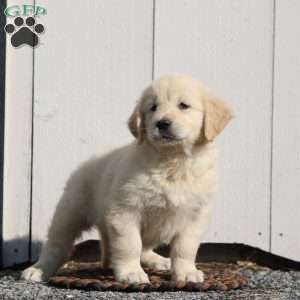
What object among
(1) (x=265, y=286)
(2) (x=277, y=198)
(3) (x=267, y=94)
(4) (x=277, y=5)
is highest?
(4) (x=277, y=5)

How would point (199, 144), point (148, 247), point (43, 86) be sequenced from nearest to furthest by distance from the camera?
point (199, 144) → point (148, 247) → point (43, 86)

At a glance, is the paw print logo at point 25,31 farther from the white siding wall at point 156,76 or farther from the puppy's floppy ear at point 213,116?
the puppy's floppy ear at point 213,116

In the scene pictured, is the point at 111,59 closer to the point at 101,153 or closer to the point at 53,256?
the point at 101,153

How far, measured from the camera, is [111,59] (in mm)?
5402

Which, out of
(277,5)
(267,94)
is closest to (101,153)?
(267,94)

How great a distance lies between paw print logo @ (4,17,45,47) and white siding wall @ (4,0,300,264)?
0.16 ft

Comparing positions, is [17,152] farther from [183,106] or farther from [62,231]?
[183,106]

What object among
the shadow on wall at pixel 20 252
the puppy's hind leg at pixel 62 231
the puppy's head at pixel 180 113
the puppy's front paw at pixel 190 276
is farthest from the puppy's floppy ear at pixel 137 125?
the shadow on wall at pixel 20 252

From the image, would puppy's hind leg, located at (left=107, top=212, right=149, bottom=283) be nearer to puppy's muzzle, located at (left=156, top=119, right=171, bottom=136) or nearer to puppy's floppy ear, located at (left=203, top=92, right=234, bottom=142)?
puppy's muzzle, located at (left=156, top=119, right=171, bottom=136)

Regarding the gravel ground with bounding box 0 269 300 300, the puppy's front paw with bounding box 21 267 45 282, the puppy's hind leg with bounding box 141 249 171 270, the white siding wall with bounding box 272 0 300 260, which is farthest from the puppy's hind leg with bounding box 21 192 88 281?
the white siding wall with bounding box 272 0 300 260

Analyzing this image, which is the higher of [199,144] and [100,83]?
[100,83]

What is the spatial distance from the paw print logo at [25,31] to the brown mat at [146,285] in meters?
1.50

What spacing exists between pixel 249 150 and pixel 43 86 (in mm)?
1452

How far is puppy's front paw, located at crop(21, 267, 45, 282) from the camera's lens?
14.9ft
